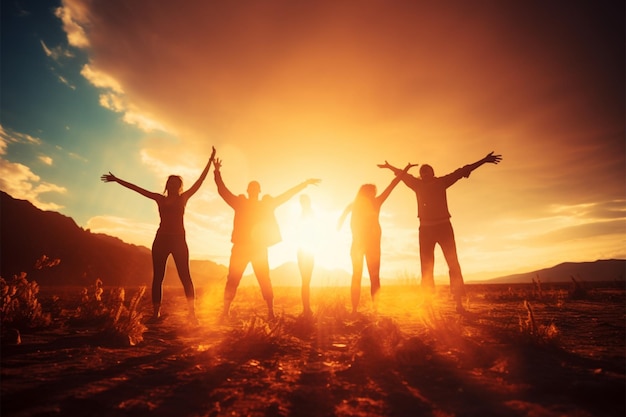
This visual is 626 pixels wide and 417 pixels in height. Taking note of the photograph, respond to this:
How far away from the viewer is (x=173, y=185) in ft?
19.0

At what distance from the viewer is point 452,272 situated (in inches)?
222

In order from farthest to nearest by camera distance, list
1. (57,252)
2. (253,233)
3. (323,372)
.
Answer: (57,252)
(253,233)
(323,372)

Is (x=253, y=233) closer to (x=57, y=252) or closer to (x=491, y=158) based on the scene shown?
(x=491, y=158)

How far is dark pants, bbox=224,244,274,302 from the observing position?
552 centimetres

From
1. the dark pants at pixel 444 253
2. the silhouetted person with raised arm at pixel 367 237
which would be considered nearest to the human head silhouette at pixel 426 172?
the silhouetted person with raised arm at pixel 367 237

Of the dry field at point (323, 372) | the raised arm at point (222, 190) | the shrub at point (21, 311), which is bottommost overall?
the dry field at point (323, 372)

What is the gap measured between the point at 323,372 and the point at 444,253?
3.82 metres

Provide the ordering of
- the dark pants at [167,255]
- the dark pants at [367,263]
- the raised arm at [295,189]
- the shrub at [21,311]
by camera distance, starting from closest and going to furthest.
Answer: the shrub at [21,311]
the dark pants at [167,255]
the raised arm at [295,189]
the dark pants at [367,263]

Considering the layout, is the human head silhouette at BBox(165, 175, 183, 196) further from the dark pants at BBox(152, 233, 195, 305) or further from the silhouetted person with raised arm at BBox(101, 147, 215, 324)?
the dark pants at BBox(152, 233, 195, 305)

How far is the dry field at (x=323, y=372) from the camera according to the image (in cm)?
194

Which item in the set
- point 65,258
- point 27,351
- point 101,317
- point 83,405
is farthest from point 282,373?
point 65,258

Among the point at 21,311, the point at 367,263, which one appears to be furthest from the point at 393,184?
the point at 21,311

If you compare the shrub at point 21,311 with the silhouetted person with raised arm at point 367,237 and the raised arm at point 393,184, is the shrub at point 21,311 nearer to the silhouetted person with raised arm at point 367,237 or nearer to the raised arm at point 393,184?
the silhouetted person with raised arm at point 367,237

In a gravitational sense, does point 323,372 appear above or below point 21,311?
below
